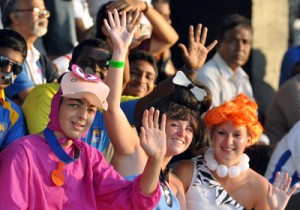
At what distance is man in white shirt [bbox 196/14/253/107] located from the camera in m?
8.49

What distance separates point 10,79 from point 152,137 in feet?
4.12

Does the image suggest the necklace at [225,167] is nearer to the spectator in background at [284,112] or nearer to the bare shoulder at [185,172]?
the bare shoulder at [185,172]

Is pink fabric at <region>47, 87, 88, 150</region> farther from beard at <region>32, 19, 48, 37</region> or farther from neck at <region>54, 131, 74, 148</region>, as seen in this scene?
beard at <region>32, 19, 48, 37</region>

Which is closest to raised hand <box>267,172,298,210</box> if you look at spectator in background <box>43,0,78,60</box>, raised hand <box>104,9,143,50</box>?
raised hand <box>104,9,143,50</box>

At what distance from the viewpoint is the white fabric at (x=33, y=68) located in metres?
7.14

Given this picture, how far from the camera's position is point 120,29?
18.6 ft

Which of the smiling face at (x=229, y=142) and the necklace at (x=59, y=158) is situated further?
the smiling face at (x=229, y=142)

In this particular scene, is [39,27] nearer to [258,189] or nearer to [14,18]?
[14,18]

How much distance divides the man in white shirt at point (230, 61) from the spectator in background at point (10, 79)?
8.28ft

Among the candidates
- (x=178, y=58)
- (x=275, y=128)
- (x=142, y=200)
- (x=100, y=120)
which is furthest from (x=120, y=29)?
(x=178, y=58)

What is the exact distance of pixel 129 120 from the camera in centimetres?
622

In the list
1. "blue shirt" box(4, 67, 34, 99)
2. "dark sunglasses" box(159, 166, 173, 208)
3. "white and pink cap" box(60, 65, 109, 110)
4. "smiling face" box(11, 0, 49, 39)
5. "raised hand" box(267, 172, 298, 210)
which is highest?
"white and pink cap" box(60, 65, 109, 110)

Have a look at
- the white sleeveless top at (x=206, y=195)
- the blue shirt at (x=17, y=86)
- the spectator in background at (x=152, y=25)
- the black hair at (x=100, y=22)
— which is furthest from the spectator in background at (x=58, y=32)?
the white sleeveless top at (x=206, y=195)

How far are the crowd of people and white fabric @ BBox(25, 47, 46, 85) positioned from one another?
1 cm
